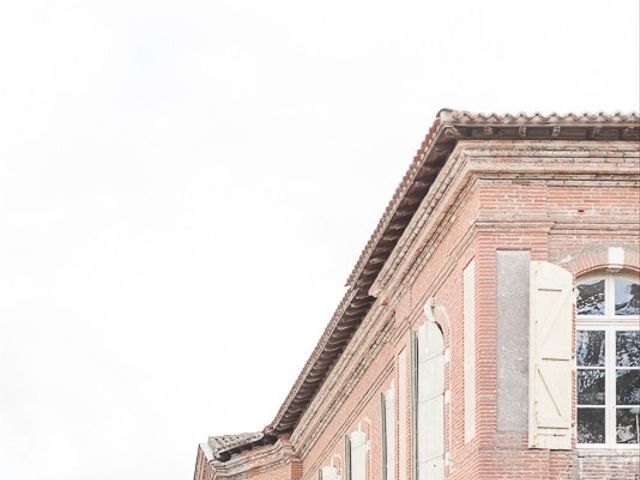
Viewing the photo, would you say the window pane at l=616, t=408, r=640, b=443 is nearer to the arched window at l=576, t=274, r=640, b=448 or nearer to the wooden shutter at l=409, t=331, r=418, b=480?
the arched window at l=576, t=274, r=640, b=448

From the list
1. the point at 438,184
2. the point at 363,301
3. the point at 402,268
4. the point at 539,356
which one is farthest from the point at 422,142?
the point at 363,301

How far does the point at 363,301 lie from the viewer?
35969 millimetres

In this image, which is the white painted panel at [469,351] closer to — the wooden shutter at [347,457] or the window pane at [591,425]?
the window pane at [591,425]

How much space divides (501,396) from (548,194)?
8.97 feet

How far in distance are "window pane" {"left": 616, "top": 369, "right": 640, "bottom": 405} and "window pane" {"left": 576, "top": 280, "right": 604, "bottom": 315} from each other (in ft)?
2.87

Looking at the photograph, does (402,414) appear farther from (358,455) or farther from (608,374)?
(608,374)

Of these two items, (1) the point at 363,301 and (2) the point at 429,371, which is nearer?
(2) the point at 429,371

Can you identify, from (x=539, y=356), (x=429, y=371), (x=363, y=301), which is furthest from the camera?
(x=363, y=301)

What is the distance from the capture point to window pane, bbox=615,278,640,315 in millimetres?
26141

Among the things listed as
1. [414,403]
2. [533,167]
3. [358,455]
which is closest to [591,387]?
[533,167]

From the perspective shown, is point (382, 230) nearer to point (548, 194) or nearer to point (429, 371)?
point (429, 371)

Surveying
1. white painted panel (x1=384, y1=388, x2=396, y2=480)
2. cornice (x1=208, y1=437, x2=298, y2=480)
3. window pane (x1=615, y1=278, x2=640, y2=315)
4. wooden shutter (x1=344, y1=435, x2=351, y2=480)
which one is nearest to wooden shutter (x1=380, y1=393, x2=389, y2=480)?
white painted panel (x1=384, y1=388, x2=396, y2=480)

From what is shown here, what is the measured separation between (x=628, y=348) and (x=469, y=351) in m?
2.13

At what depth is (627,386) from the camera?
84.8ft
